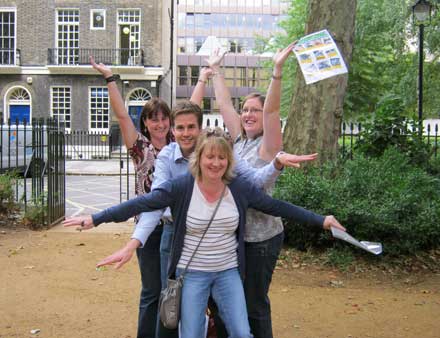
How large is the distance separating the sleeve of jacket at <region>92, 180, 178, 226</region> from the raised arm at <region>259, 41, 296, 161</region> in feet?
2.09

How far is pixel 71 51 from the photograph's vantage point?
3241 cm

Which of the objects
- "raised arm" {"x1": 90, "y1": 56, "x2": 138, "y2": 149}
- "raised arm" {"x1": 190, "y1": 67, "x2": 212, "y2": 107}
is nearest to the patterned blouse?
"raised arm" {"x1": 90, "y1": 56, "x2": 138, "y2": 149}

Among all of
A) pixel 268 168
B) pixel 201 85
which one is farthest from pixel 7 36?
pixel 268 168

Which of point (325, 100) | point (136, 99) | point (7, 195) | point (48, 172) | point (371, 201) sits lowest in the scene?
point (7, 195)

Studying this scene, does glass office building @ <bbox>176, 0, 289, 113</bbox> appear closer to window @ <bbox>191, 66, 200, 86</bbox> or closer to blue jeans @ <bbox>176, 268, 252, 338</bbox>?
window @ <bbox>191, 66, 200, 86</bbox>

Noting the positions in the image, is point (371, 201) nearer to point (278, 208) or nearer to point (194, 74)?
point (278, 208)

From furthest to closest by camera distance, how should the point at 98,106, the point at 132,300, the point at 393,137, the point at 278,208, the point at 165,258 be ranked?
the point at 98,106 < the point at 393,137 < the point at 132,300 < the point at 165,258 < the point at 278,208

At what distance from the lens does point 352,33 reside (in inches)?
335

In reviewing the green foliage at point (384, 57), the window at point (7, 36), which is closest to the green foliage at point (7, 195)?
the green foliage at point (384, 57)

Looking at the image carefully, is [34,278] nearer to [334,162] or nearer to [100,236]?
[100,236]

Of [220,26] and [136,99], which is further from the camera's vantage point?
[220,26]

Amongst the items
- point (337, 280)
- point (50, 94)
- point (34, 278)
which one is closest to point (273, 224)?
point (337, 280)

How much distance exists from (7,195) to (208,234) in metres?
6.83

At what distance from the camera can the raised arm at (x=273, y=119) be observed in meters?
3.32
